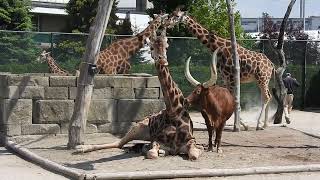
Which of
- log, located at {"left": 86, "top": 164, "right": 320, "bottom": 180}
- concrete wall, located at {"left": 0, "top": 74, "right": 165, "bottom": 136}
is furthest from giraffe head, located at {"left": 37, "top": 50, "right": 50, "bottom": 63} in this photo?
log, located at {"left": 86, "top": 164, "right": 320, "bottom": 180}

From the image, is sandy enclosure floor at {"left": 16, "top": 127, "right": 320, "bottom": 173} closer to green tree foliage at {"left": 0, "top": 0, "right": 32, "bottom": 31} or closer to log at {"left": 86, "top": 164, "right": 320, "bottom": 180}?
log at {"left": 86, "top": 164, "right": 320, "bottom": 180}

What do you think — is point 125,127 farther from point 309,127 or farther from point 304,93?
point 304,93

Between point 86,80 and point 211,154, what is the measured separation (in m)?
2.69

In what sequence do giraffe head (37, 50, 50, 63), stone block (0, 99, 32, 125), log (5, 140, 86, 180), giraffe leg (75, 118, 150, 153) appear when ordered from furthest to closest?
1. giraffe head (37, 50, 50, 63)
2. stone block (0, 99, 32, 125)
3. giraffe leg (75, 118, 150, 153)
4. log (5, 140, 86, 180)

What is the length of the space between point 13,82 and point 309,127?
26.8 feet

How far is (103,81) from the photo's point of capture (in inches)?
523

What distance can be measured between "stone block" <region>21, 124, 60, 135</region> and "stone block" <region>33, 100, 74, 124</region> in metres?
0.08

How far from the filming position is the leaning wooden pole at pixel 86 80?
11523mm

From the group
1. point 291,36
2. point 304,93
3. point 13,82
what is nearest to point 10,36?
point 13,82

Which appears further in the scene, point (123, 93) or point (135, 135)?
point (123, 93)

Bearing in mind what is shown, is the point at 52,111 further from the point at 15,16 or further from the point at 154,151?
the point at 15,16

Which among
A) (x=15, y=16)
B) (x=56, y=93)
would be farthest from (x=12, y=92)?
(x=15, y=16)

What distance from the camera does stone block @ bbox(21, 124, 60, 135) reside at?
1266cm

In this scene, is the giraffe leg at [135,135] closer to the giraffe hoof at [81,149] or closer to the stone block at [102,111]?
the giraffe hoof at [81,149]
